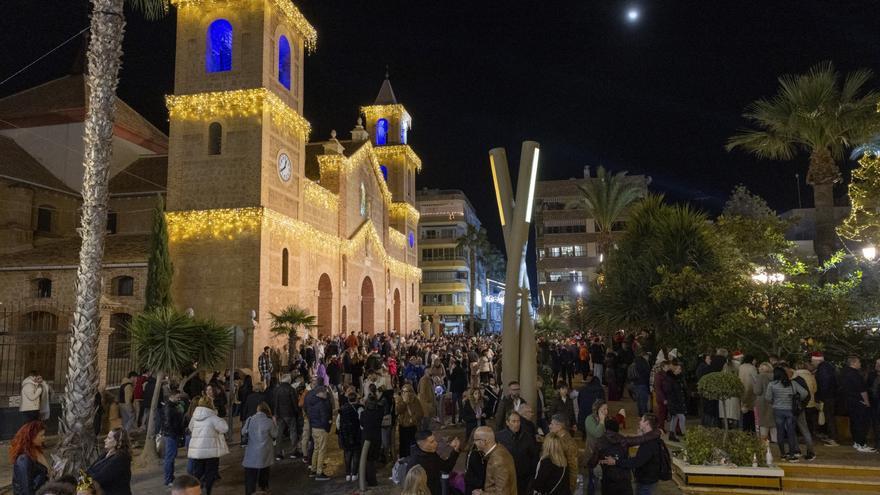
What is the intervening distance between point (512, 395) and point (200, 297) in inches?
742

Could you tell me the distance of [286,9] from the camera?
27688mm

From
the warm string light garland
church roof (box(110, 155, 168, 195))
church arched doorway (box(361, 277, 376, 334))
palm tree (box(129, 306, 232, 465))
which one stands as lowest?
palm tree (box(129, 306, 232, 465))

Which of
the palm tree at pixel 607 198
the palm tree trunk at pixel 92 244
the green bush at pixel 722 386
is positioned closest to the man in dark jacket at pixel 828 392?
the green bush at pixel 722 386

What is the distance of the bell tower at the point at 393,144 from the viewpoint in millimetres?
45188

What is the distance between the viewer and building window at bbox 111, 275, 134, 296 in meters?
26.6

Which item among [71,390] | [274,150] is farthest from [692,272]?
[274,150]

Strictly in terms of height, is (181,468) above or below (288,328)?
below

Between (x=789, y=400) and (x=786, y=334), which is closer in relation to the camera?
(x=789, y=400)

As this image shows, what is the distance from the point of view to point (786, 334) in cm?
1512

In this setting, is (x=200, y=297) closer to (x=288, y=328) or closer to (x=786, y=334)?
(x=288, y=328)

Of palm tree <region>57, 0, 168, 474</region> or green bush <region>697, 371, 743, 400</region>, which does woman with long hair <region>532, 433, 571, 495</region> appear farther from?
palm tree <region>57, 0, 168, 474</region>

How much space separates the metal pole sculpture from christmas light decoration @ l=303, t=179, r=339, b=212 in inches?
723

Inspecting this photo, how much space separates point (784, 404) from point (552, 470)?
252 inches

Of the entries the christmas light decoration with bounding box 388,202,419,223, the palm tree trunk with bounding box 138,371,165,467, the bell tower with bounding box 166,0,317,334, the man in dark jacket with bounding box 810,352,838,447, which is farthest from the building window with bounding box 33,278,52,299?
the man in dark jacket with bounding box 810,352,838,447
